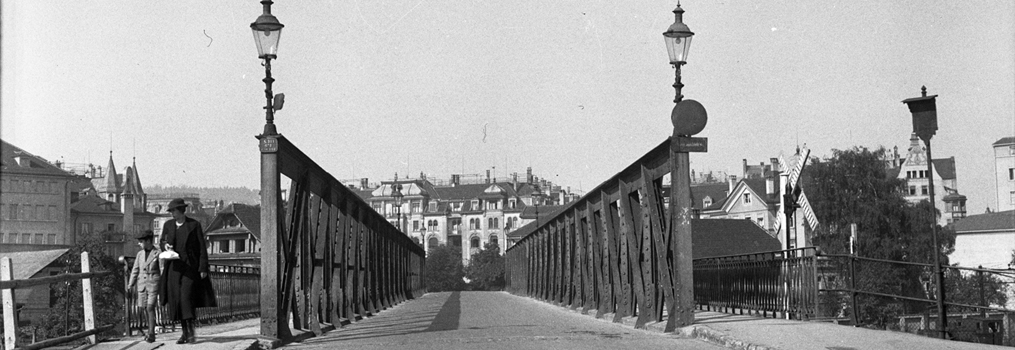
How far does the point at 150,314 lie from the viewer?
12.5m

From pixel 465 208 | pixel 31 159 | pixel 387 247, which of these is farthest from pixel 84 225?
pixel 387 247

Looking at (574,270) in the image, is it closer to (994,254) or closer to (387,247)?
(387,247)

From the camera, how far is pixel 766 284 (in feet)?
59.1

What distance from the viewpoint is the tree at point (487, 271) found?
124688 millimetres

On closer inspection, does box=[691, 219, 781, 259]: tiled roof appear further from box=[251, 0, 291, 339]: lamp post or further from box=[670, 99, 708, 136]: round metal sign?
box=[251, 0, 291, 339]: lamp post

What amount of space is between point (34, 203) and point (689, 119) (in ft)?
327

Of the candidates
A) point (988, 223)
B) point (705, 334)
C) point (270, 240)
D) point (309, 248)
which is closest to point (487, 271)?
point (988, 223)

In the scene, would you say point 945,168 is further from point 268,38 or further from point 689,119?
point 268,38

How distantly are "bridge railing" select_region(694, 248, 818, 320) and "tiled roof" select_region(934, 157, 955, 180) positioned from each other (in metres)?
124

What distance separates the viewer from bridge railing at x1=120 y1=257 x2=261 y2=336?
14312mm

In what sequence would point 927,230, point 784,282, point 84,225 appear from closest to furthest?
point 784,282, point 927,230, point 84,225

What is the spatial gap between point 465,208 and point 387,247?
13086 cm

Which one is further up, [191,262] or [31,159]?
[31,159]

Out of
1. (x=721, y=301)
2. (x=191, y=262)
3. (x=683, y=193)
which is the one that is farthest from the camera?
(x=721, y=301)
